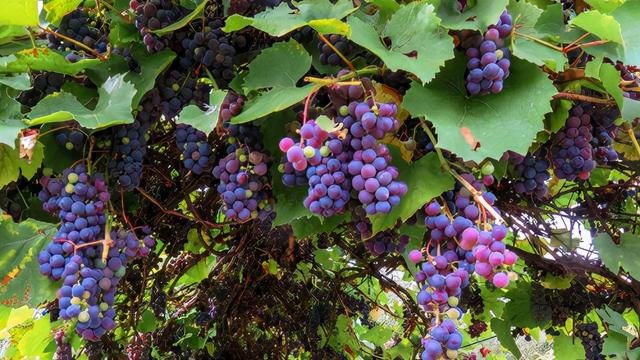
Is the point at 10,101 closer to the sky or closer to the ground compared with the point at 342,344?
closer to the sky

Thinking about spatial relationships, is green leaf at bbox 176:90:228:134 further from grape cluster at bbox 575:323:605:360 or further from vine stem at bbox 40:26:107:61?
grape cluster at bbox 575:323:605:360

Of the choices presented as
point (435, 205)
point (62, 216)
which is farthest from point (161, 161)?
point (435, 205)

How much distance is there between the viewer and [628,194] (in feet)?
5.08

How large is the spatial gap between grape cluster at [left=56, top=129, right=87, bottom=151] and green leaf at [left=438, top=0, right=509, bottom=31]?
0.66 m

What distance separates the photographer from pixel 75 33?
1.04 meters

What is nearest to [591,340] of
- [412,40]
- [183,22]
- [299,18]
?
[412,40]

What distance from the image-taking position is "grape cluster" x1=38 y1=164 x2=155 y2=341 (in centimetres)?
83

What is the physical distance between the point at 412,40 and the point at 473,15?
0.09 metres

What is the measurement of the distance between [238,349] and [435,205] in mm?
1601

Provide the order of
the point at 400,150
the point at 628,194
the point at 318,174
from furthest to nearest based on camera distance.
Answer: the point at 628,194 → the point at 400,150 → the point at 318,174

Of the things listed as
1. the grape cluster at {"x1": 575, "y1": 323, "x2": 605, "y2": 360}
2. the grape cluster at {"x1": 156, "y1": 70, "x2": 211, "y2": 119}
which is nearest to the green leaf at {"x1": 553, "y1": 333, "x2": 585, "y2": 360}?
the grape cluster at {"x1": 575, "y1": 323, "x2": 605, "y2": 360}

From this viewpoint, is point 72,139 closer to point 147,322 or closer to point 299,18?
point 299,18

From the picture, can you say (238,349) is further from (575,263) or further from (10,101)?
(10,101)

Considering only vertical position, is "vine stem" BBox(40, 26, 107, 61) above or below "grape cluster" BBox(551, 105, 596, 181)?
above
